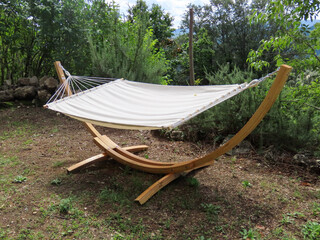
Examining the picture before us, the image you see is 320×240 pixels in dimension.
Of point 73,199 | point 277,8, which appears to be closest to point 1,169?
point 73,199

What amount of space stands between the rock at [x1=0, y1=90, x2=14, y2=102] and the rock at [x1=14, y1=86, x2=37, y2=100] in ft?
0.26

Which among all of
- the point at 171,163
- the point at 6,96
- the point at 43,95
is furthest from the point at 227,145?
the point at 6,96

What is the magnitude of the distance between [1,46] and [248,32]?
30.0 ft

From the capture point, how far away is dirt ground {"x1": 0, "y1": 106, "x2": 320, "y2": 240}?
1700 millimetres

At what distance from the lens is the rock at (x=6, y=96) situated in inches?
181

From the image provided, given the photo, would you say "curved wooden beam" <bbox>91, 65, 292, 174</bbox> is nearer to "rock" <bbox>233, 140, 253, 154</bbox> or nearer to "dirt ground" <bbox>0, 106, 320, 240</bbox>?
"dirt ground" <bbox>0, 106, 320, 240</bbox>

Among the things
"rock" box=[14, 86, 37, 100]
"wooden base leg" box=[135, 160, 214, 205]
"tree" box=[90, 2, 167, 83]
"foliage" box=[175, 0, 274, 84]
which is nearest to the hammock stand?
"wooden base leg" box=[135, 160, 214, 205]

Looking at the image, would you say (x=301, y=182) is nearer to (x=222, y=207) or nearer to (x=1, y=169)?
(x=222, y=207)

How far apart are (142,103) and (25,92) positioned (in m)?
3.16

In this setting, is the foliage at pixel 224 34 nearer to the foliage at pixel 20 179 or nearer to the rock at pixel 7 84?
the rock at pixel 7 84

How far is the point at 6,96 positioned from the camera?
4613mm

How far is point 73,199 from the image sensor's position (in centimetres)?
203

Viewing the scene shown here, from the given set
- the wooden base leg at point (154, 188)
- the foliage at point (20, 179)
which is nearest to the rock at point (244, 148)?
the wooden base leg at point (154, 188)

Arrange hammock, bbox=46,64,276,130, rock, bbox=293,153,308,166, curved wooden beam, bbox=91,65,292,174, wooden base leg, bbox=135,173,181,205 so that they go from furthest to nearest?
rock, bbox=293,153,308,166 < wooden base leg, bbox=135,173,181,205 < hammock, bbox=46,64,276,130 < curved wooden beam, bbox=91,65,292,174
